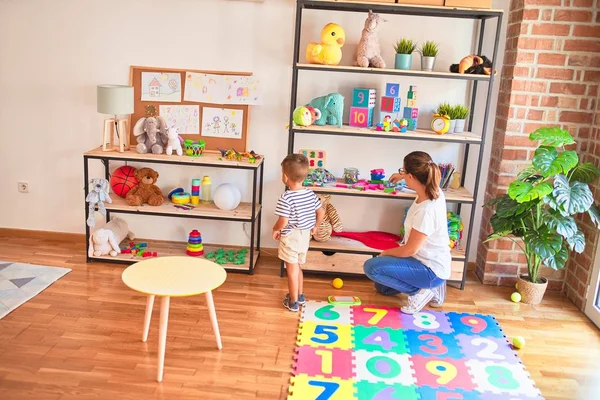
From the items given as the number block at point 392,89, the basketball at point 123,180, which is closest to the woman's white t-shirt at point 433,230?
the number block at point 392,89

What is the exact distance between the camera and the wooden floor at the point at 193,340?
2.56m

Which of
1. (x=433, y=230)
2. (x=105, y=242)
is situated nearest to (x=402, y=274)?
(x=433, y=230)

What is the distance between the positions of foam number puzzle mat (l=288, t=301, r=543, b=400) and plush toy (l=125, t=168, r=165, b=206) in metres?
1.30

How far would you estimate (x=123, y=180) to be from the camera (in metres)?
3.99

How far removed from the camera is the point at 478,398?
2.59 metres

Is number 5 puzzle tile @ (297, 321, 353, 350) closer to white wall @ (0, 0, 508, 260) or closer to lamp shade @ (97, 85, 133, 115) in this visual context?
white wall @ (0, 0, 508, 260)

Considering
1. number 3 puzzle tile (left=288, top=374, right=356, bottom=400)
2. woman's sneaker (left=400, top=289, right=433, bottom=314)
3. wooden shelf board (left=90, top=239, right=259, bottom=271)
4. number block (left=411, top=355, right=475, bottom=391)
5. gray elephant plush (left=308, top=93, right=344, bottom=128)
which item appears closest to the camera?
number 3 puzzle tile (left=288, top=374, right=356, bottom=400)

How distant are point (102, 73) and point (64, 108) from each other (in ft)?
1.28

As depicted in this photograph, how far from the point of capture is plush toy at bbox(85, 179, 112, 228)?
3.79 metres

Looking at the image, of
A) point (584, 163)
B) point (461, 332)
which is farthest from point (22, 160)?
point (584, 163)

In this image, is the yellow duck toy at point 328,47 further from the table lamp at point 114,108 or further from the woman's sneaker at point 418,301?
the woman's sneaker at point 418,301

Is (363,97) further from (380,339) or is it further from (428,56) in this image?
(380,339)

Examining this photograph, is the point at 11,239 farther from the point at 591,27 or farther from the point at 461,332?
the point at 591,27

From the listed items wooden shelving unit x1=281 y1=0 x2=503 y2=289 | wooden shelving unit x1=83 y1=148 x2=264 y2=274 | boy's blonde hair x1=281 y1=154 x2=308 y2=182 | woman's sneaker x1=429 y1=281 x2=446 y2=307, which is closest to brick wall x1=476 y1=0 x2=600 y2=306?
wooden shelving unit x1=281 y1=0 x2=503 y2=289
